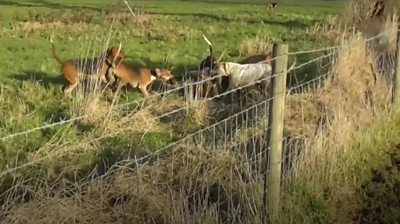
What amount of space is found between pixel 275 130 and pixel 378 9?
1167 centimetres

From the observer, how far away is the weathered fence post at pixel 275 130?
5.61 metres

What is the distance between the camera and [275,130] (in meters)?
5.66

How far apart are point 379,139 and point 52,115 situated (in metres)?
4.90

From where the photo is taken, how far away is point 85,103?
10.6 meters

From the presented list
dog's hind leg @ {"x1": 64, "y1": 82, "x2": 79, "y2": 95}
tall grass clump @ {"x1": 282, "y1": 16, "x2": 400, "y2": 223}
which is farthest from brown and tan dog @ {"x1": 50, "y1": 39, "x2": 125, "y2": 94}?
tall grass clump @ {"x1": 282, "y1": 16, "x2": 400, "y2": 223}

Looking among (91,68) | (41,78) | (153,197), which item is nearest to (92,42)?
(41,78)

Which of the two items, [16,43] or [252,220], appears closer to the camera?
[252,220]

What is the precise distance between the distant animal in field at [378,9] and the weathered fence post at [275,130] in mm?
11090

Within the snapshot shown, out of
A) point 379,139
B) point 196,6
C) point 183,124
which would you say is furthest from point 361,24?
point 196,6

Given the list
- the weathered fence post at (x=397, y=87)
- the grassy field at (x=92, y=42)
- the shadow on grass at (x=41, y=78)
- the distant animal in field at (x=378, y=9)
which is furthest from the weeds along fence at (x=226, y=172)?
the distant animal in field at (x=378, y=9)

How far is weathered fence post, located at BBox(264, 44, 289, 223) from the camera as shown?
18.4 feet

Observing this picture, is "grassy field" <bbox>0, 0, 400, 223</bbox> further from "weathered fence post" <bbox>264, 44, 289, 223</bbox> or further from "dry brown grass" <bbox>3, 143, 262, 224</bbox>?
"weathered fence post" <bbox>264, 44, 289, 223</bbox>

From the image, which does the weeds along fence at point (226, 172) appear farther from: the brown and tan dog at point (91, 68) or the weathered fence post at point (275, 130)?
the brown and tan dog at point (91, 68)

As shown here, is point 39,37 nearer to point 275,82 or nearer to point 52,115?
point 52,115
